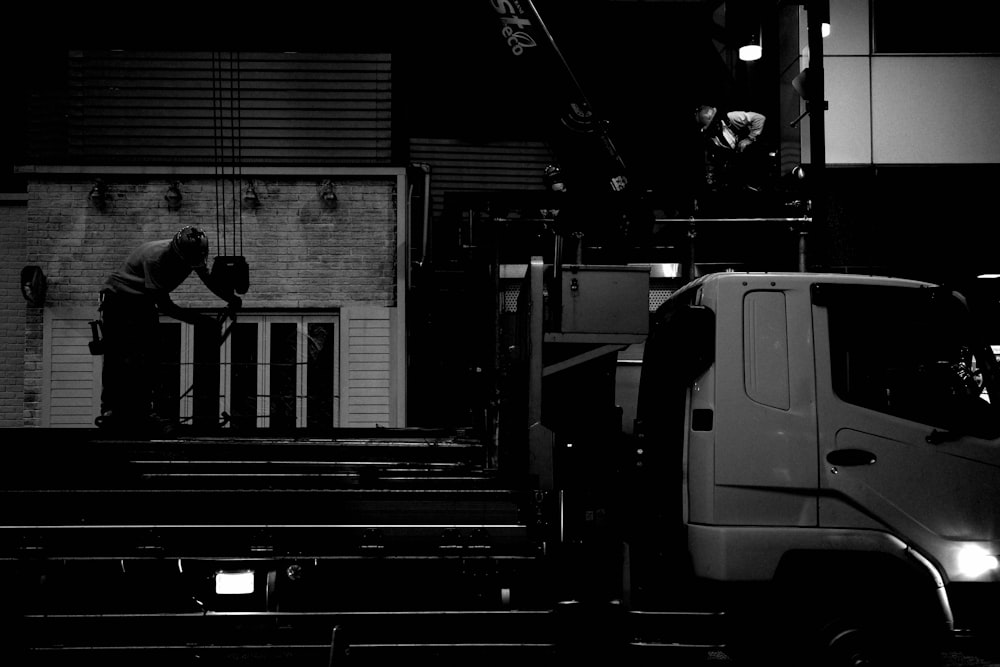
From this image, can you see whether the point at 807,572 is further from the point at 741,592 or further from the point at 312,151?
the point at 312,151

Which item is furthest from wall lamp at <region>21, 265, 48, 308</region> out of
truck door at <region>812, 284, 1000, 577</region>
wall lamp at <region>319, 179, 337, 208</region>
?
truck door at <region>812, 284, 1000, 577</region>

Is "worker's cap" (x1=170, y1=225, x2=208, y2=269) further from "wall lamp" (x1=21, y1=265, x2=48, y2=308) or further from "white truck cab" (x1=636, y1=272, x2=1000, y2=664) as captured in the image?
"wall lamp" (x1=21, y1=265, x2=48, y2=308)

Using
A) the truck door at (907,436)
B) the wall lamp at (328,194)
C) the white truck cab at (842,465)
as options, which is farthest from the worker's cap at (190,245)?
the wall lamp at (328,194)

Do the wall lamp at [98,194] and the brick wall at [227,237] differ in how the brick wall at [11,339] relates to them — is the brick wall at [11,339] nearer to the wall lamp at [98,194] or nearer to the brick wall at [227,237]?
the brick wall at [227,237]

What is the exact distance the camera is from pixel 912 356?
15.8ft

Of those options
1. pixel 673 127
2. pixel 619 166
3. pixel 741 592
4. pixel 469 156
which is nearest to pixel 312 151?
pixel 469 156

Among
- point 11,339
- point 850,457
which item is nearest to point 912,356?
point 850,457

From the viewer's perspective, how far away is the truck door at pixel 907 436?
15.3 ft

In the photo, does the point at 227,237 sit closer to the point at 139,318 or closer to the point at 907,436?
the point at 139,318

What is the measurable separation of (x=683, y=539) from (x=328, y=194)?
865cm

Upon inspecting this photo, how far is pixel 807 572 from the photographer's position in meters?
4.74

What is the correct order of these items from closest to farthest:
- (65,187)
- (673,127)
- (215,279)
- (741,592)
Answer: (741,592) → (215,279) → (65,187) → (673,127)

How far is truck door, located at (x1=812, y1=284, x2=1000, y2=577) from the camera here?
4.67 meters

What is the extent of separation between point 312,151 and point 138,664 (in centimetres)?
→ 900
